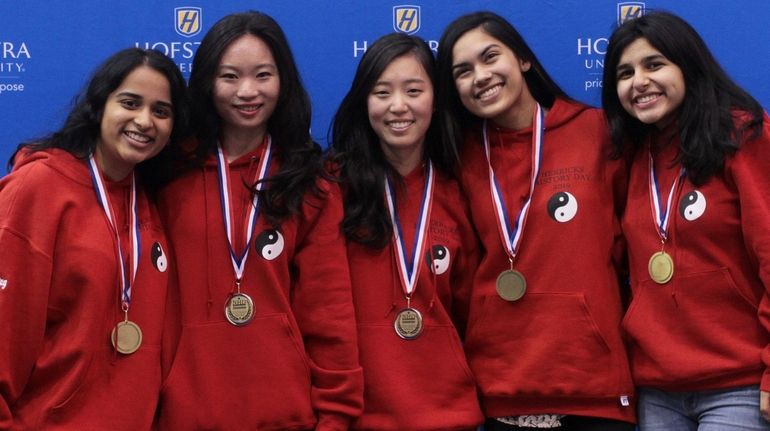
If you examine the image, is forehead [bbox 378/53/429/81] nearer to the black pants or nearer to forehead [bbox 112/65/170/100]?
forehead [bbox 112/65/170/100]

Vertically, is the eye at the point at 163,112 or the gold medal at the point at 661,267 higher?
the eye at the point at 163,112

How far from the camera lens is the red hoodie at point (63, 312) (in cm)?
243

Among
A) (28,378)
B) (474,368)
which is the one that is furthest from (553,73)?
(28,378)

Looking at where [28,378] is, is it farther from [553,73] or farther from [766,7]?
[766,7]

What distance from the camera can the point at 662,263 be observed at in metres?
2.65

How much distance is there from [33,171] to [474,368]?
1.48 meters

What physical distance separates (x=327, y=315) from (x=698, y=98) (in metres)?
1.31

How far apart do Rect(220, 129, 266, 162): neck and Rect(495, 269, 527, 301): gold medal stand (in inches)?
35.8

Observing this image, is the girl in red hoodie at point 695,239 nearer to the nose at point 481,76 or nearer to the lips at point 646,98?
the lips at point 646,98

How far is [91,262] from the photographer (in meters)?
2.51

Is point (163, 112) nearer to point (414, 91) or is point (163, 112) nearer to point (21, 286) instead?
point (21, 286)

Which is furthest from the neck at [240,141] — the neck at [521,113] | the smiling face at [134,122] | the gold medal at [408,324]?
the neck at [521,113]

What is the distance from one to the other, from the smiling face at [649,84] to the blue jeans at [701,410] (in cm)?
84

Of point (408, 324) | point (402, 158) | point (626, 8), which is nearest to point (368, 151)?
point (402, 158)
